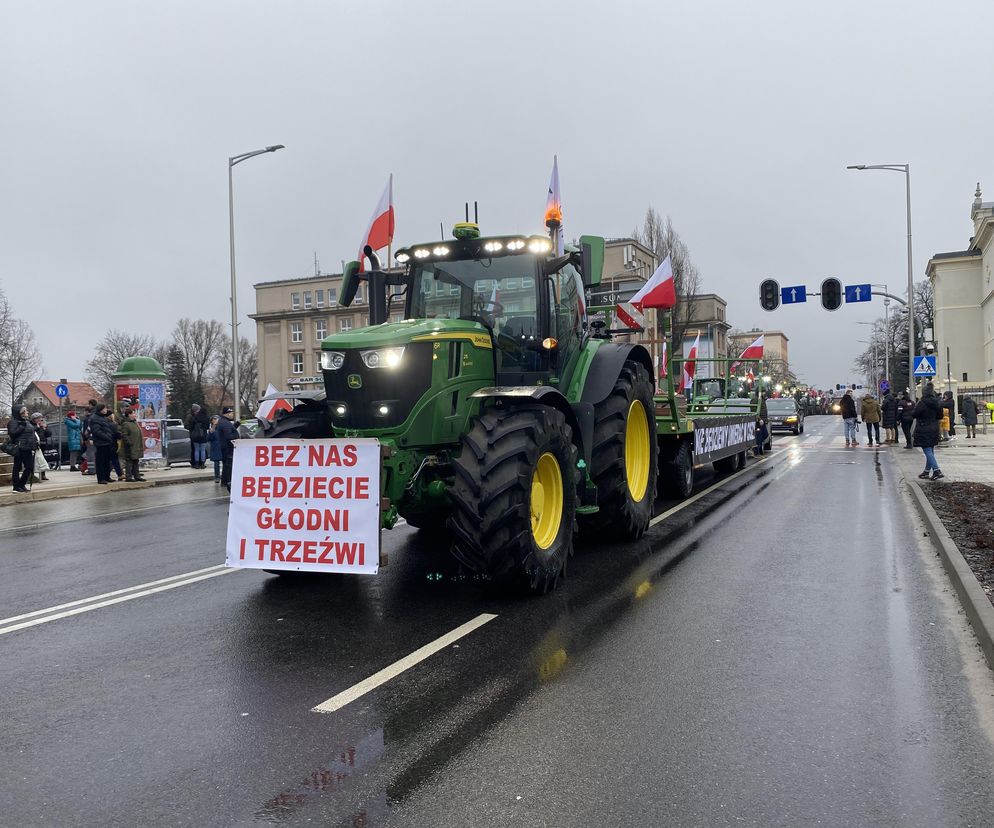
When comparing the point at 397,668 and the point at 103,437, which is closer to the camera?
the point at 397,668

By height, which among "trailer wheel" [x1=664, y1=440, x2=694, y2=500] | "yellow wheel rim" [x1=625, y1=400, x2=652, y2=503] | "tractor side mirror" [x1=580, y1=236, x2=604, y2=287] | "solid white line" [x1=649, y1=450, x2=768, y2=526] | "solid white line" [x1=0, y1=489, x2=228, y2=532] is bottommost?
"solid white line" [x1=0, y1=489, x2=228, y2=532]

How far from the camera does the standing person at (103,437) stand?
17766mm

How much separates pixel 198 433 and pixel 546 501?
18.6 m

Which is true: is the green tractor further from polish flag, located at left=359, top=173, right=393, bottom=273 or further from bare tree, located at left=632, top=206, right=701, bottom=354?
bare tree, located at left=632, top=206, right=701, bottom=354

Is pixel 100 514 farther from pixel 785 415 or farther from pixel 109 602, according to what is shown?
pixel 785 415

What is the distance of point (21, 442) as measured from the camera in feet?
54.3

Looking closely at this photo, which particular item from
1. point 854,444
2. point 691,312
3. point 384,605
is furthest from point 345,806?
point 691,312

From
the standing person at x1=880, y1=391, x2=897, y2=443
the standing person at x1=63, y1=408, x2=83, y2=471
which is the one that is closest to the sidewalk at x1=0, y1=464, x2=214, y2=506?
the standing person at x1=63, y1=408, x2=83, y2=471

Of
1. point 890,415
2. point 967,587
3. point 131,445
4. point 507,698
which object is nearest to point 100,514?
point 131,445

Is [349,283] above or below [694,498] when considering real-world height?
above

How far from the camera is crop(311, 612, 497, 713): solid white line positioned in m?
4.41

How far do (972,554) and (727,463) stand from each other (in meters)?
9.64

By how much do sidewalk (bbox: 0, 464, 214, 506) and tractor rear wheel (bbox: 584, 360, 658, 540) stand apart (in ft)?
40.2

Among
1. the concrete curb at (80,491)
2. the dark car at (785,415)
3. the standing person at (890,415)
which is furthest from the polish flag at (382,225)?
the dark car at (785,415)
